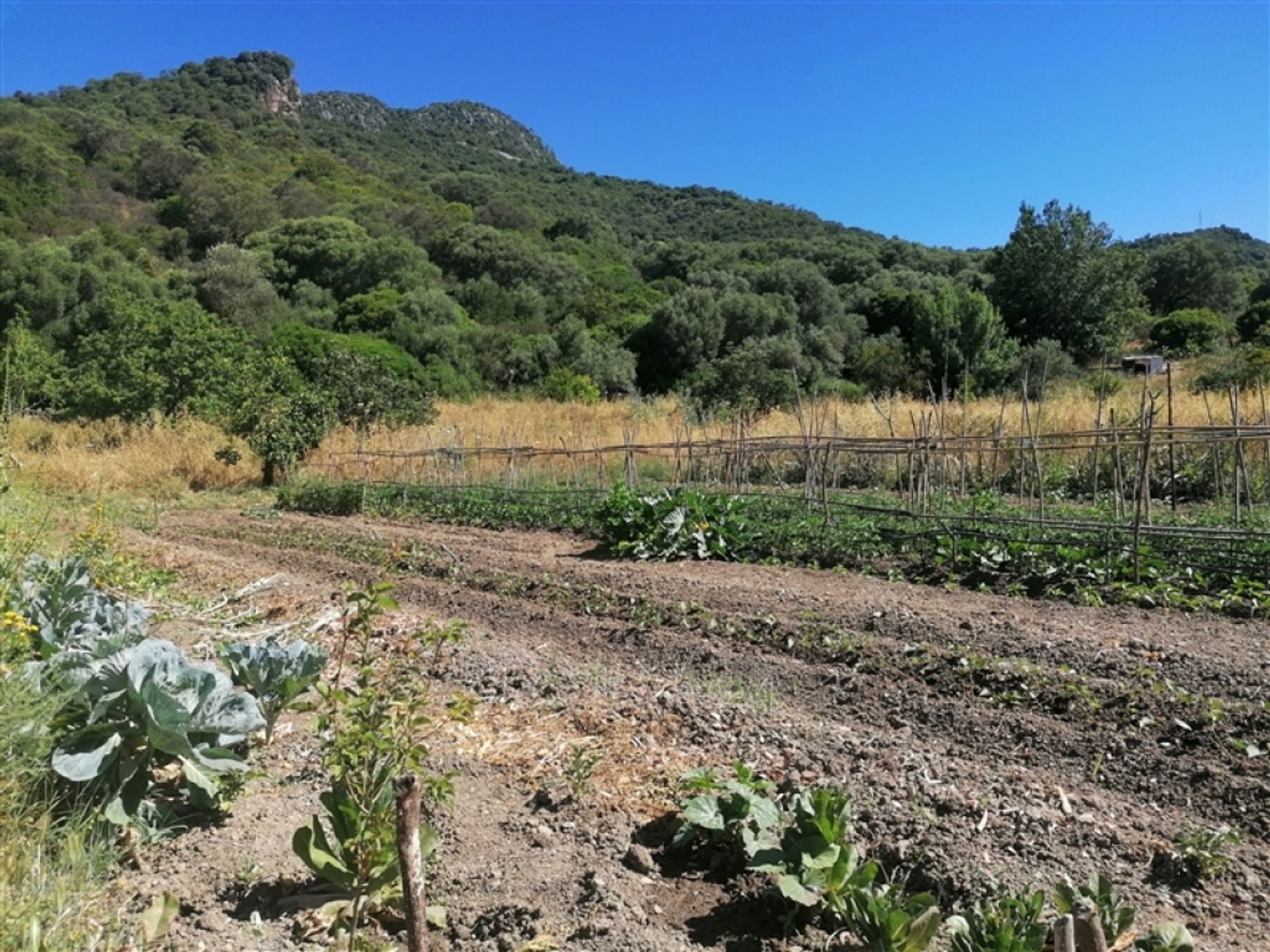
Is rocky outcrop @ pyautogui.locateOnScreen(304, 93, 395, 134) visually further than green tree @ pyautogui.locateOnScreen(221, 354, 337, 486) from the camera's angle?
Yes

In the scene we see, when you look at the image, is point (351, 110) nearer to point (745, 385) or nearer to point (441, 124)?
point (441, 124)

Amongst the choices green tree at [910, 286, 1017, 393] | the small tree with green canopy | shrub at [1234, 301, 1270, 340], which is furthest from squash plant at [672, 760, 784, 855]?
shrub at [1234, 301, 1270, 340]

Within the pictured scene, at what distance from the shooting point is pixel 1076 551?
19.0 feet

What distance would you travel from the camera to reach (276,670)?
306 cm

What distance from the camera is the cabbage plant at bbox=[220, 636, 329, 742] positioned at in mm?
3016

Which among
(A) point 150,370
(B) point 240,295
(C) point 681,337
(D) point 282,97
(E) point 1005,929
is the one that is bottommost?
(E) point 1005,929

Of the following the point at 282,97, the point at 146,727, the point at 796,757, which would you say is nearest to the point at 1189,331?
the point at 796,757

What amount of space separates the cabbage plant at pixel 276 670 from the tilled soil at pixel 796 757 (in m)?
0.21

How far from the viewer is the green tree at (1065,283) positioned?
2716 cm

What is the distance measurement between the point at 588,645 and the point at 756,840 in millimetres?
2651

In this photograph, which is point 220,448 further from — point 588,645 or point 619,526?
point 588,645

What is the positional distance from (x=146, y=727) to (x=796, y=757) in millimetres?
2058

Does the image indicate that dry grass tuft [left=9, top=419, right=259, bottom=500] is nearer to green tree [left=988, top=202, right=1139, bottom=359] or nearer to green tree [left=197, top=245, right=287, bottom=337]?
green tree [left=197, top=245, right=287, bottom=337]

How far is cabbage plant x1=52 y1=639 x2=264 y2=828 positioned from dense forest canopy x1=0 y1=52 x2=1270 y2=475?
29.8ft
